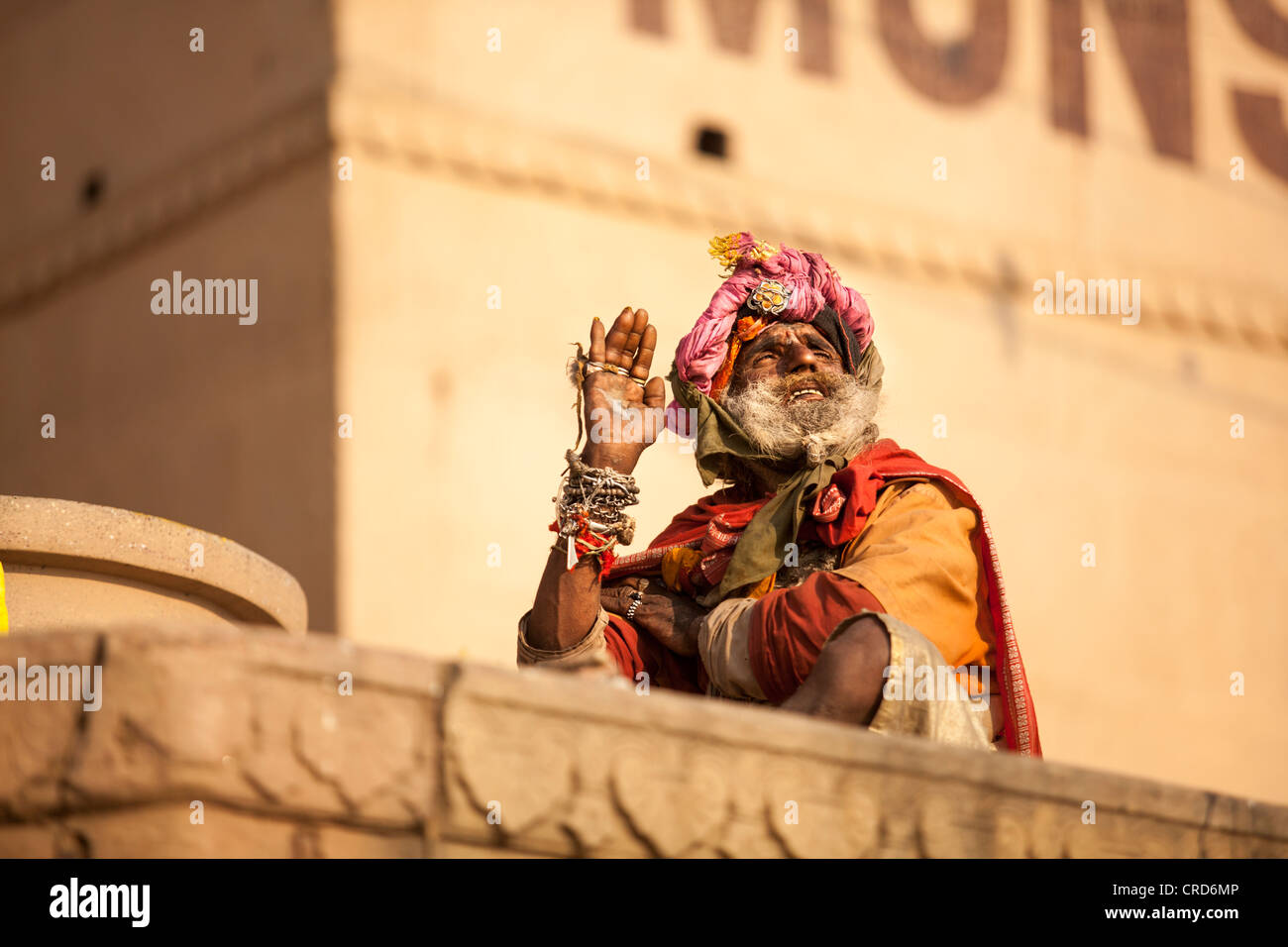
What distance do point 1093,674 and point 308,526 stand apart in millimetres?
3242

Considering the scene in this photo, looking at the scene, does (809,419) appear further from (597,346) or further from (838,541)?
(597,346)

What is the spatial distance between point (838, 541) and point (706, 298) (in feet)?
13.2

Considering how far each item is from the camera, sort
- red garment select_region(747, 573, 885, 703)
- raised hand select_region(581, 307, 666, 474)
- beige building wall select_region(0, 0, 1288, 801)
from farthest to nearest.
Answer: beige building wall select_region(0, 0, 1288, 801) < raised hand select_region(581, 307, 666, 474) < red garment select_region(747, 573, 885, 703)

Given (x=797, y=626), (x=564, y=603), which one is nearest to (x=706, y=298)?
(x=564, y=603)

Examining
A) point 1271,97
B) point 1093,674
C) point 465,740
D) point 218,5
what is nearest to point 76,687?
point 465,740

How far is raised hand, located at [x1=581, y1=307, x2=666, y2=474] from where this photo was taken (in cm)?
464

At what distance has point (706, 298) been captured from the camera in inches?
348

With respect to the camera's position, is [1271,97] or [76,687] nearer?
[76,687]

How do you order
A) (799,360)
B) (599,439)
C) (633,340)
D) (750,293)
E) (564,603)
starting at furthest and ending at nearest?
(750,293), (799,360), (564,603), (633,340), (599,439)

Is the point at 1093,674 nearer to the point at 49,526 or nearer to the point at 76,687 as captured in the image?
the point at 49,526

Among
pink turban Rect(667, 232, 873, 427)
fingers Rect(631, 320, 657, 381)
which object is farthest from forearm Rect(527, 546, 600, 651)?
pink turban Rect(667, 232, 873, 427)

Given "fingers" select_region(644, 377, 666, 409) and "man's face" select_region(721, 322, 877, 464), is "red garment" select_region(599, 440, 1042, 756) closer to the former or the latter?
"man's face" select_region(721, 322, 877, 464)

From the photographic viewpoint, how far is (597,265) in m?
8.58

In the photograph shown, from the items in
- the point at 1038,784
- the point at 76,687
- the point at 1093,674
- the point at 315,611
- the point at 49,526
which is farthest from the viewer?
the point at 1093,674
